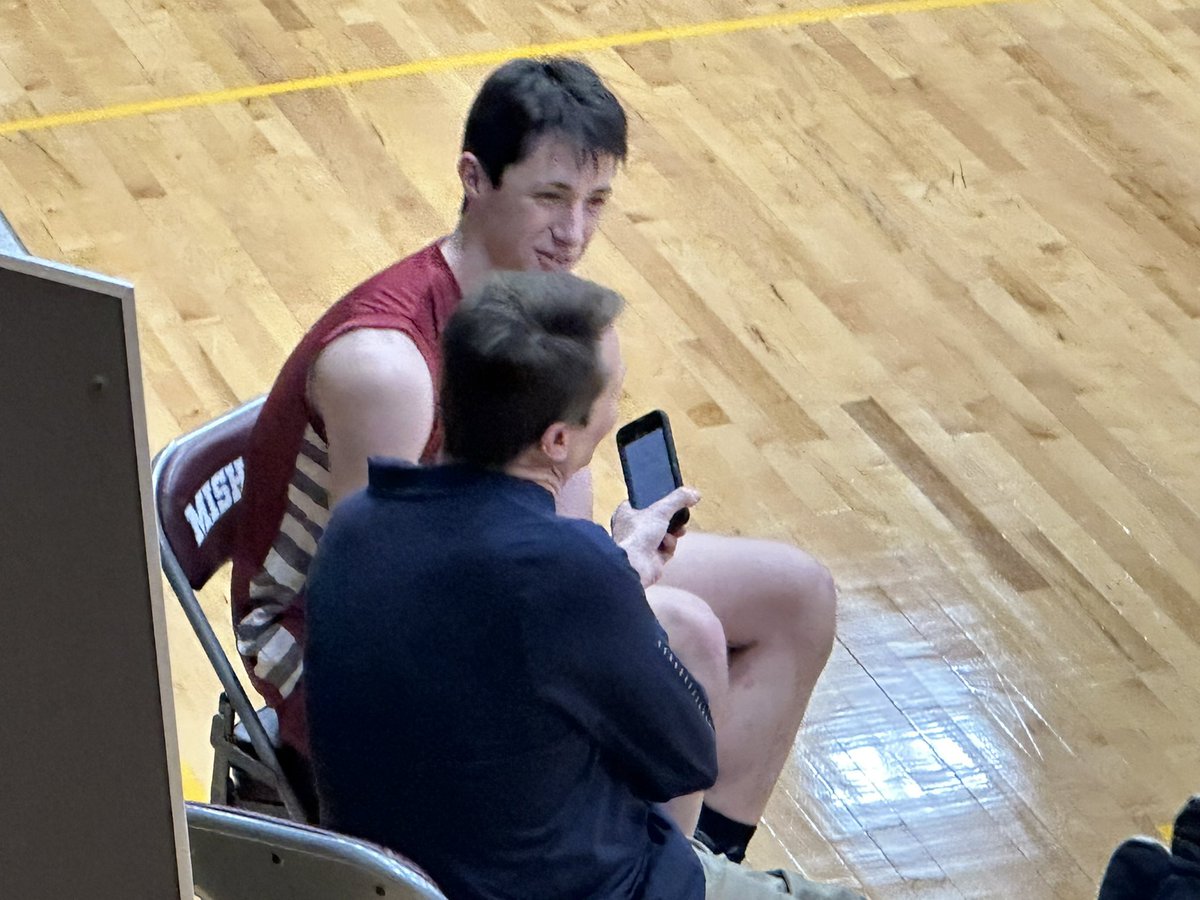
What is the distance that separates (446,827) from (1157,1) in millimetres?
4217

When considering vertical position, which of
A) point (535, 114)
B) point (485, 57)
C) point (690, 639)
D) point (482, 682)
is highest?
point (535, 114)

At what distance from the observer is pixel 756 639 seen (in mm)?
2416

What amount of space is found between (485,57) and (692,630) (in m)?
2.80

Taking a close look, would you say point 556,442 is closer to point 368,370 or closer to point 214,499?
point 368,370

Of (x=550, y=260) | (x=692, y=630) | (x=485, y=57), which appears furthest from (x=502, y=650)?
(x=485, y=57)

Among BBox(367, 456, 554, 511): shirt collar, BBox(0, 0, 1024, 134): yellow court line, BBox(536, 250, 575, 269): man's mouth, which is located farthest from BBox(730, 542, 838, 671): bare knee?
BBox(0, 0, 1024, 134): yellow court line

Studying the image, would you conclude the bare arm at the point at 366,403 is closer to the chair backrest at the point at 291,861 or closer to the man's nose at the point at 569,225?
the man's nose at the point at 569,225

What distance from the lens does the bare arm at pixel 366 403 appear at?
2041 mm

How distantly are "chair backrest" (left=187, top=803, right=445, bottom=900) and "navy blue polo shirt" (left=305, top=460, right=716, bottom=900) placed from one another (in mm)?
80

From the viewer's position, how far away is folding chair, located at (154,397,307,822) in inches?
79.7

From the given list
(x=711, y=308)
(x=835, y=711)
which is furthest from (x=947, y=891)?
(x=711, y=308)

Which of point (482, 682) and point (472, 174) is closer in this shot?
point (482, 682)

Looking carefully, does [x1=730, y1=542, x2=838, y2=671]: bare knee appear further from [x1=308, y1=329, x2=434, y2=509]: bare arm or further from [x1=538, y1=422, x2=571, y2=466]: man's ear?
[x1=538, y1=422, x2=571, y2=466]: man's ear

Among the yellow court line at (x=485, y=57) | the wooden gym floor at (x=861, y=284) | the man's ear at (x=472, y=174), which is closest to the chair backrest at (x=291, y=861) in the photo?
the man's ear at (x=472, y=174)
